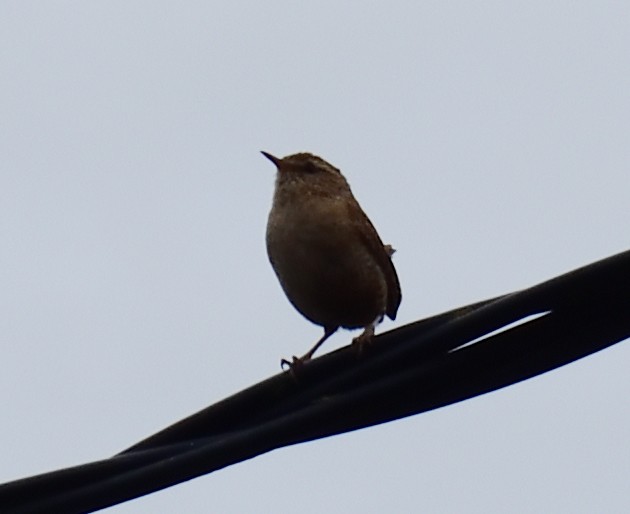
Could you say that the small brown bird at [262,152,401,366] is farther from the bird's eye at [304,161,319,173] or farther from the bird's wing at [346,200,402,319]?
the bird's eye at [304,161,319,173]

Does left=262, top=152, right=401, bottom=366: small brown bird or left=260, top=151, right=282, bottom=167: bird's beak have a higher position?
left=260, top=151, right=282, bottom=167: bird's beak

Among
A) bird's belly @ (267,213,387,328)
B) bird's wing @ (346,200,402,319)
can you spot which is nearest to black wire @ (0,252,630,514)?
bird's belly @ (267,213,387,328)

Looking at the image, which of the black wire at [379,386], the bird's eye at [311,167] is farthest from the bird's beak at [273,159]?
the black wire at [379,386]

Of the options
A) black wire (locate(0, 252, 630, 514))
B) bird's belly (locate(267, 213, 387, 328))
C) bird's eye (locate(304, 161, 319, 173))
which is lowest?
black wire (locate(0, 252, 630, 514))

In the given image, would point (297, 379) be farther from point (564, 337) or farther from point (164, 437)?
point (564, 337)

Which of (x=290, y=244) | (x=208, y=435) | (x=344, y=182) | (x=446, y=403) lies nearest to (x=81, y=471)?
(x=208, y=435)

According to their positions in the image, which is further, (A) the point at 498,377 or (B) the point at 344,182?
(B) the point at 344,182
